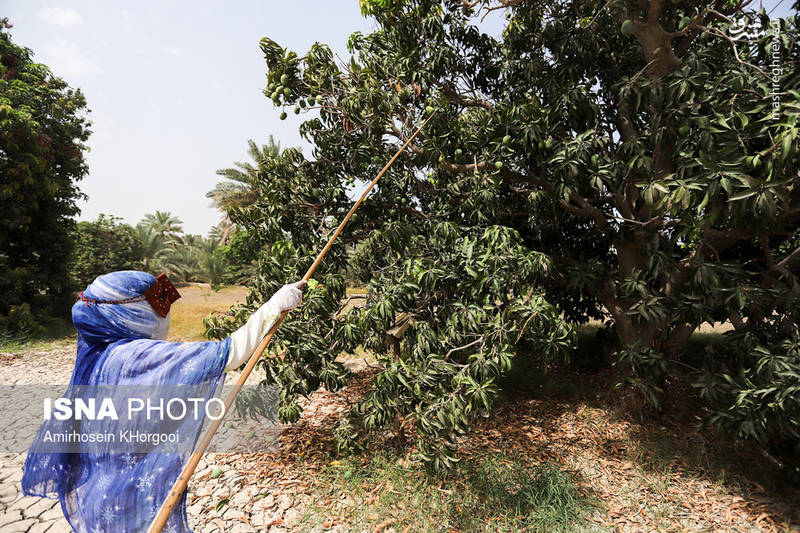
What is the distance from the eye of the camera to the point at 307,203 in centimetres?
452

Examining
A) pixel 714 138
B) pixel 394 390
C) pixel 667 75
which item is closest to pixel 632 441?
pixel 394 390

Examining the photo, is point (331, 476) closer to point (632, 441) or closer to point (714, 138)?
point (632, 441)

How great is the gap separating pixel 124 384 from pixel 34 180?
35.7ft

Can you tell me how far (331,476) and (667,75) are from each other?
16.8 feet

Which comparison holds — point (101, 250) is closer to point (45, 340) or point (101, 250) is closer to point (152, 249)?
point (152, 249)

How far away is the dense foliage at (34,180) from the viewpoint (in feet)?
29.1

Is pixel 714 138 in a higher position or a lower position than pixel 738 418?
higher

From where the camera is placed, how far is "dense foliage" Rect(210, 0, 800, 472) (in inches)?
119

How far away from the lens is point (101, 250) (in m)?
16.1

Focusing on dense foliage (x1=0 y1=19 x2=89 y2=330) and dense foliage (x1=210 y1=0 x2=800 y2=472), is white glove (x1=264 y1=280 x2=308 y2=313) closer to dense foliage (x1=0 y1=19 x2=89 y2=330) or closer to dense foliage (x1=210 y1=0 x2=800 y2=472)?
dense foliage (x1=210 y1=0 x2=800 y2=472)

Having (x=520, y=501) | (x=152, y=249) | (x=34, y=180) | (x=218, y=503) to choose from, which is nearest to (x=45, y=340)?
(x=34, y=180)

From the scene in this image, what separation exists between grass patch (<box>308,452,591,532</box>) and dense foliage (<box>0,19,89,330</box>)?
1054 centimetres

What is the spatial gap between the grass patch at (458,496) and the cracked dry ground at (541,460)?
0.03 m

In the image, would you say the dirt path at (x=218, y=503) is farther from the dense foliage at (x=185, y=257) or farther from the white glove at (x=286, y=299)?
the dense foliage at (x=185, y=257)
